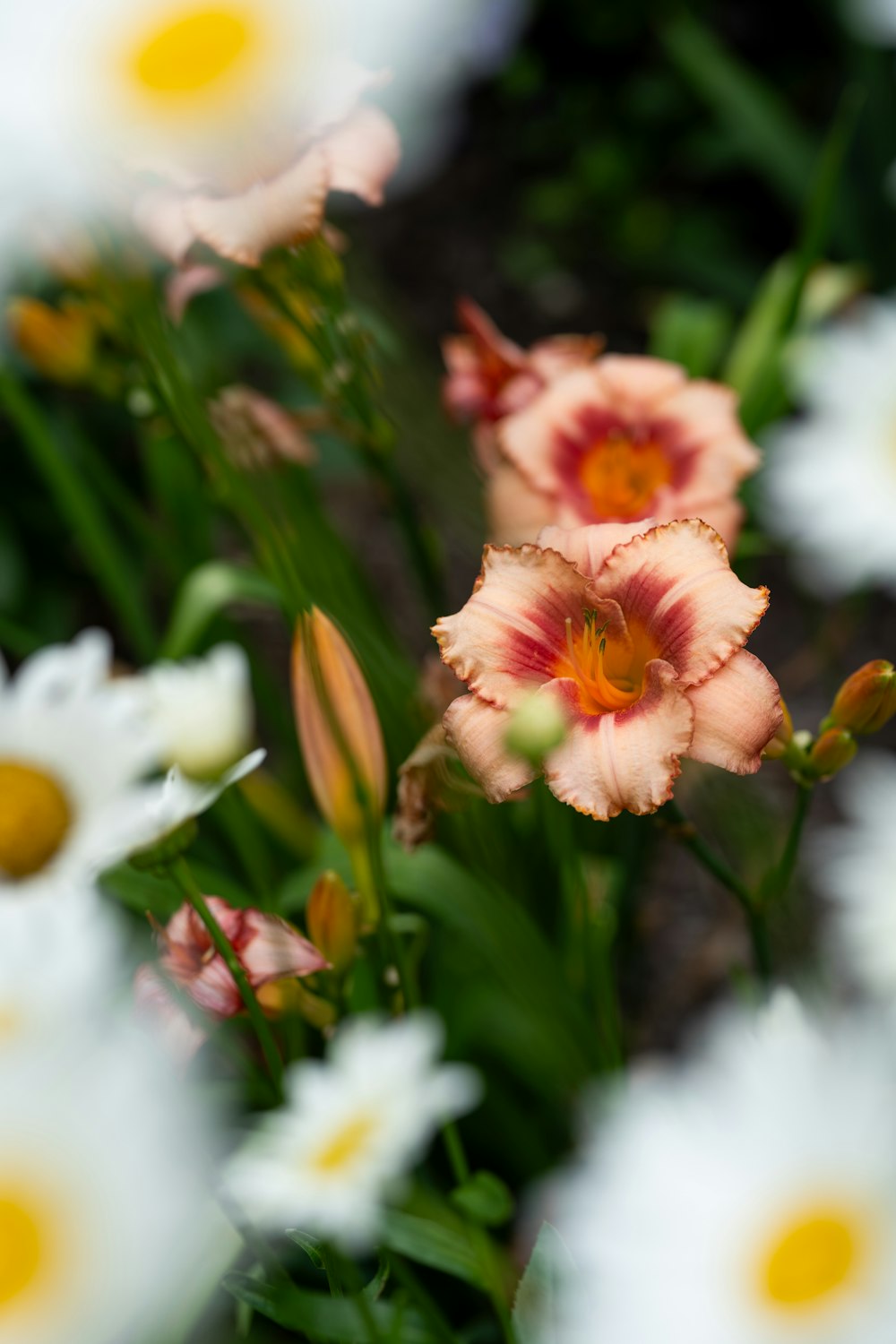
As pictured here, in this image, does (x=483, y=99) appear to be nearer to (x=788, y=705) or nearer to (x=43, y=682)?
(x=788, y=705)

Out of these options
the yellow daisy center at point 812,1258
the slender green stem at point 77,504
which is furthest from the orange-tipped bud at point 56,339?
the yellow daisy center at point 812,1258

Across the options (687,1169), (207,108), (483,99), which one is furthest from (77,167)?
(483,99)

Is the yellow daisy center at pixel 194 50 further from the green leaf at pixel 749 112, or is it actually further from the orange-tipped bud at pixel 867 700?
the green leaf at pixel 749 112

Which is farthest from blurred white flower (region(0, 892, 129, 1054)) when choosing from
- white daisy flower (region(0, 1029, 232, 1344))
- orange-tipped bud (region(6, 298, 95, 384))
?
orange-tipped bud (region(6, 298, 95, 384))

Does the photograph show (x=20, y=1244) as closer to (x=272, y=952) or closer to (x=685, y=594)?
(x=272, y=952)

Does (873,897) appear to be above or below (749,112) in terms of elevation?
below

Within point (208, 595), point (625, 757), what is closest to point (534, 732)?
point (625, 757)

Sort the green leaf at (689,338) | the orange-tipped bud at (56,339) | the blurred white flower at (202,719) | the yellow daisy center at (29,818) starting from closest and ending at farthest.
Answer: the blurred white flower at (202,719), the yellow daisy center at (29,818), the orange-tipped bud at (56,339), the green leaf at (689,338)
